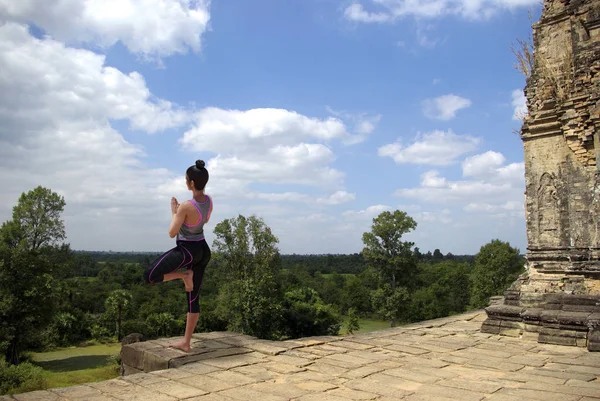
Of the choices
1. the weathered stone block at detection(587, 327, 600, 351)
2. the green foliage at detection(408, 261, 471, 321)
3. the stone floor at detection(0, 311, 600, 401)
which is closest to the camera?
the stone floor at detection(0, 311, 600, 401)

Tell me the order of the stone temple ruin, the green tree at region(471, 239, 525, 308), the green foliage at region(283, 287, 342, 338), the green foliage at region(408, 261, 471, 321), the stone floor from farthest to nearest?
the green foliage at region(408, 261, 471, 321) → the green tree at region(471, 239, 525, 308) → the green foliage at region(283, 287, 342, 338) → the stone temple ruin → the stone floor

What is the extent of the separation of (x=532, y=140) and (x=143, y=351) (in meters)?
7.41

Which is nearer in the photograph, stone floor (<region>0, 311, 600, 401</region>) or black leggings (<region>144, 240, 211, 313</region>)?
stone floor (<region>0, 311, 600, 401</region>)

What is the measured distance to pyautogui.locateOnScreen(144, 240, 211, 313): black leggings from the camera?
160 inches

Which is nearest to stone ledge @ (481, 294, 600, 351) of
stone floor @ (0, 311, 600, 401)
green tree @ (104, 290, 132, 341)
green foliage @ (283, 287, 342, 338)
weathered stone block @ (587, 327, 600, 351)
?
→ weathered stone block @ (587, 327, 600, 351)

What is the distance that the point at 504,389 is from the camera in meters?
3.70

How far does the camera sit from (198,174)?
4.23 m

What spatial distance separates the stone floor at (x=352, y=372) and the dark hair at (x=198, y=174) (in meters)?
1.70

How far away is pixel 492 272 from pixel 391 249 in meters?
7.17

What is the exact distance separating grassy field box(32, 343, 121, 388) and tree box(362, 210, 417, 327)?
17.3m

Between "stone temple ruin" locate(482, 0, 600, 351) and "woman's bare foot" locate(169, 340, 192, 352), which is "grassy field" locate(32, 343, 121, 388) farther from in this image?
"stone temple ruin" locate(482, 0, 600, 351)

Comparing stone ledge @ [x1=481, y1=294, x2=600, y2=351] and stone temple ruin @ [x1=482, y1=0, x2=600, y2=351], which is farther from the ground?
stone temple ruin @ [x1=482, y1=0, x2=600, y2=351]

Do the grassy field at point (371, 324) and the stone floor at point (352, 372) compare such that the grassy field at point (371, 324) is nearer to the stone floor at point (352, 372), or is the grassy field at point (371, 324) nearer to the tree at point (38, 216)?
the tree at point (38, 216)

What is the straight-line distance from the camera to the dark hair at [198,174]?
166 inches
